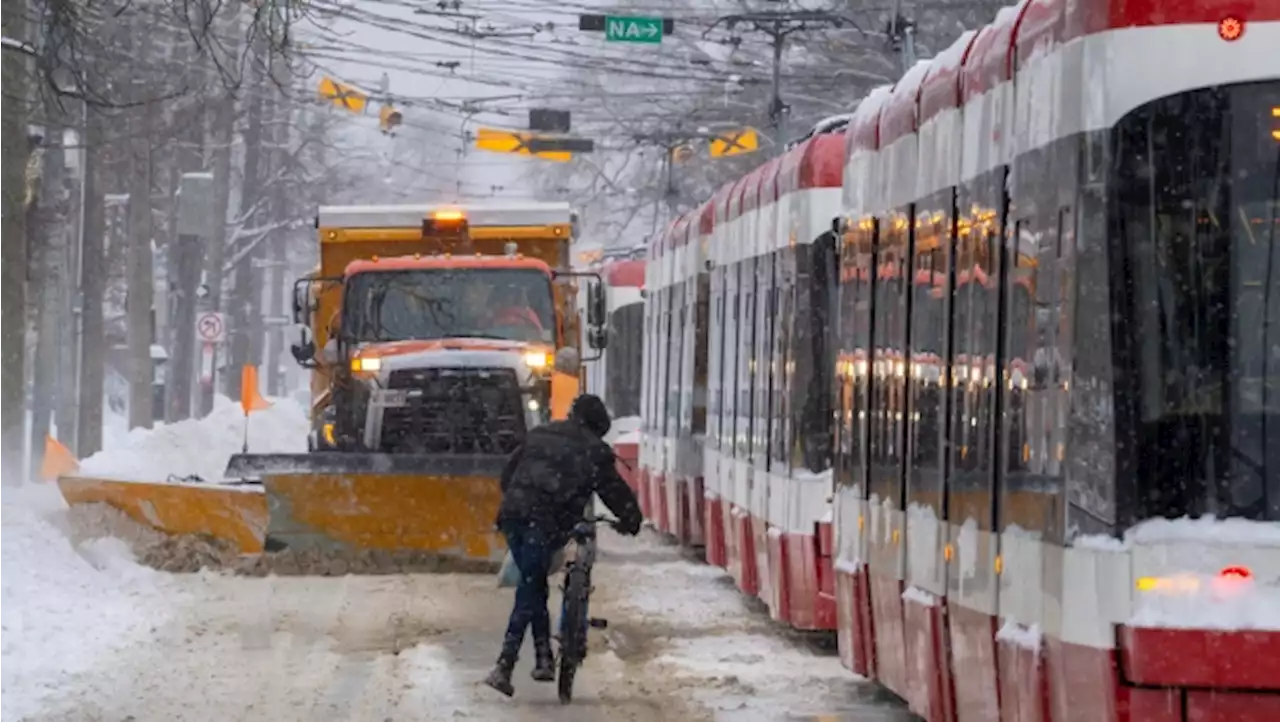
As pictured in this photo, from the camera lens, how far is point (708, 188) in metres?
73.6

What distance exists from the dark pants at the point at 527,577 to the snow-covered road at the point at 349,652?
35 cm

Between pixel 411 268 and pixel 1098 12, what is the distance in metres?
16.0

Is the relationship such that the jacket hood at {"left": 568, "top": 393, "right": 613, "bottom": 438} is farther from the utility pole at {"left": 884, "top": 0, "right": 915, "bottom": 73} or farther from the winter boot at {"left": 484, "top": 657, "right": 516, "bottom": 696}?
the utility pole at {"left": 884, "top": 0, "right": 915, "bottom": 73}

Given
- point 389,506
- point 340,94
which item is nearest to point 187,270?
point 340,94

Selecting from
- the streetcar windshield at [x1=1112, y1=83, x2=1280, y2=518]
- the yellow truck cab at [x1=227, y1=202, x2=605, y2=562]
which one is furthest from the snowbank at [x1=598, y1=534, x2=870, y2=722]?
the streetcar windshield at [x1=1112, y1=83, x2=1280, y2=518]

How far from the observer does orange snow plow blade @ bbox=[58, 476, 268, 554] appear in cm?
2312

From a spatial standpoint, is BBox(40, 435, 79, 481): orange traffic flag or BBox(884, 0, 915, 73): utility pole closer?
BBox(884, 0, 915, 73): utility pole

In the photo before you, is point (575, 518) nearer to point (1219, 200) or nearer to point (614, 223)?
point (1219, 200)

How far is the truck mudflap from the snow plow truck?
0.04 ft

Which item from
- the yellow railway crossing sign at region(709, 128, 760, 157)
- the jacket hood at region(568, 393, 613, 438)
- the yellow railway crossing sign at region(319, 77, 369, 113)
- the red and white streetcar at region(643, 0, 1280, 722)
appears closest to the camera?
the red and white streetcar at region(643, 0, 1280, 722)

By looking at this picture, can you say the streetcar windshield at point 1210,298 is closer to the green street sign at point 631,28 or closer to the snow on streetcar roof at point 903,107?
the snow on streetcar roof at point 903,107

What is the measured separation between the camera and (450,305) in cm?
2459

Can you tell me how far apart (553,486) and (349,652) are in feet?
9.92

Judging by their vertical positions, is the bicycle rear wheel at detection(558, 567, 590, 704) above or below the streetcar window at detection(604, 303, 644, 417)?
below
